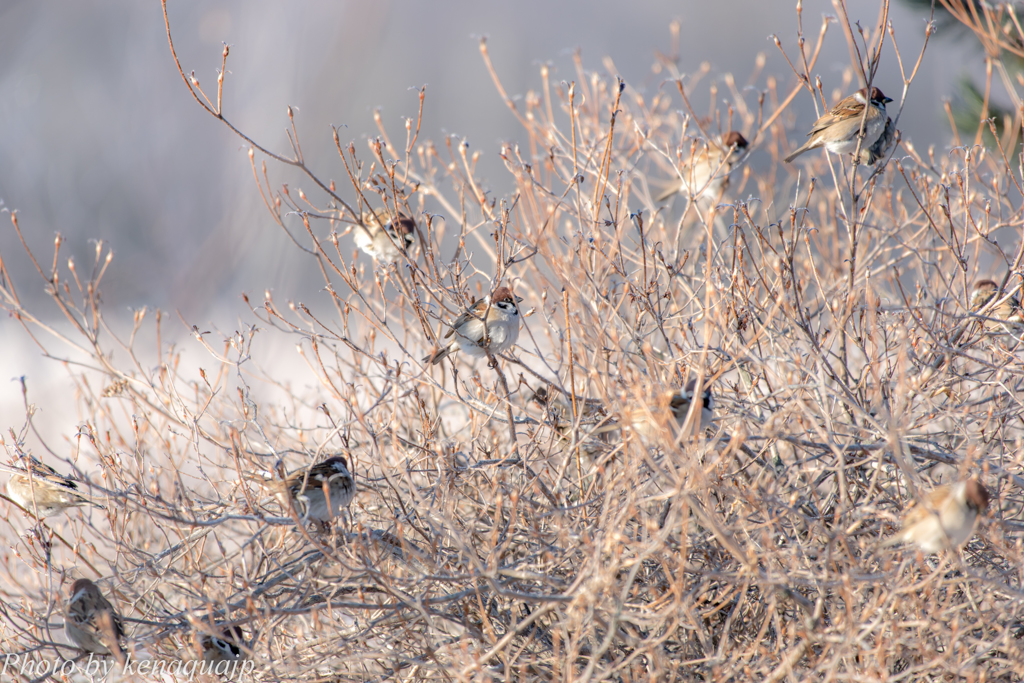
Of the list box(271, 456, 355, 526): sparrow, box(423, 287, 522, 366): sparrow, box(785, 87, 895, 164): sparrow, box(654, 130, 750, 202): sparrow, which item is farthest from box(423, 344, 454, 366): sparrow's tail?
box(785, 87, 895, 164): sparrow

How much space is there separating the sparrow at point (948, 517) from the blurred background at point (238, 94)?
9567mm

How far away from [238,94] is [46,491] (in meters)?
10.1

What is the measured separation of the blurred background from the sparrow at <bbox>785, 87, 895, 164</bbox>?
785 cm

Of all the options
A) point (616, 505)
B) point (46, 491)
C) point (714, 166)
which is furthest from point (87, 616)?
point (714, 166)

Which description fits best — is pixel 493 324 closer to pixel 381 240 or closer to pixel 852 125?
pixel 381 240

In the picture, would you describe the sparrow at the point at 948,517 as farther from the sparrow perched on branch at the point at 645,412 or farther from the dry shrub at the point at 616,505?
the sparrow perched on branch at the point at 645,412

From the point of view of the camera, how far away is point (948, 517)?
2.25 meters

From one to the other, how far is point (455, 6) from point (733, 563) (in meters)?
11.3

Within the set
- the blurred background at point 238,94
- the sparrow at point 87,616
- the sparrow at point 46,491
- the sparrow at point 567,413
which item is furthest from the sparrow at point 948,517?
the blurred background at point 238,94

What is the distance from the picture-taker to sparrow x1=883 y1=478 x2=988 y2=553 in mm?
2230

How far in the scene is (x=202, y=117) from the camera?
12.2 m

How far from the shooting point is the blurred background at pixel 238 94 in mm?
11484

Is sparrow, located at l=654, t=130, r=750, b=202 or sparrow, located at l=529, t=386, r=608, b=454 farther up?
sparrow, located at l=654, t=130, r=750, b=202

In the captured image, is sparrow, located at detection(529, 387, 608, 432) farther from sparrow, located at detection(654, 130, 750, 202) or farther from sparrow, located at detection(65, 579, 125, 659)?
sparrow, located at detection(65, 579, 125, 659)
